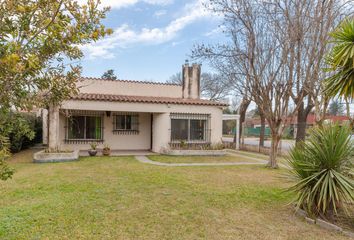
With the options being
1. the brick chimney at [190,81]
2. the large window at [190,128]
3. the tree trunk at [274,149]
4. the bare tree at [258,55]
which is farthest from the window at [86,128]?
the tree trunk at [274,149]

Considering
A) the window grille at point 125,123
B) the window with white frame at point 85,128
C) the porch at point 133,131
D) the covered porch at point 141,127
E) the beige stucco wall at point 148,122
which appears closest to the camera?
the beige stucco wall at point 148,122

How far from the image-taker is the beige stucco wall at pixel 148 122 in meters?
17.4

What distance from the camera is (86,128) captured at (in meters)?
19.6

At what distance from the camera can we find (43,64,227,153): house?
17859 millimetres

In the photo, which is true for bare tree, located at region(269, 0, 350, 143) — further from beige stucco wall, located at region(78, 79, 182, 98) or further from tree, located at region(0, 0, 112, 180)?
beige stucco wall, located at region(78, 79, 182, 98)

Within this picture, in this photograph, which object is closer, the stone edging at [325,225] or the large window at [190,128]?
the stone edging at [325,225]

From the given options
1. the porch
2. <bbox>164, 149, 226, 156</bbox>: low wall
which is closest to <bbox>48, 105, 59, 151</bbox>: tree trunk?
the porch

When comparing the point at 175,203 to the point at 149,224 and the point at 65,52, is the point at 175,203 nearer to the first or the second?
the point at 149,224

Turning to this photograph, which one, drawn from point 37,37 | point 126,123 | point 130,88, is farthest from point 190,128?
point 37,37

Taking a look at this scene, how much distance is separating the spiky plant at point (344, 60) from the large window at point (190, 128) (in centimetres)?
1186

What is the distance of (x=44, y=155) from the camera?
14297 millimetres

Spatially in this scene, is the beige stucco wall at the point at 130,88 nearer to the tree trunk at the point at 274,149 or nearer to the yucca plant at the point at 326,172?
the tree trunk at the point at 274,149

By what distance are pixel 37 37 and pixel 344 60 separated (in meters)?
7.37

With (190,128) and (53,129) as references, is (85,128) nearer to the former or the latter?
(53,129)
